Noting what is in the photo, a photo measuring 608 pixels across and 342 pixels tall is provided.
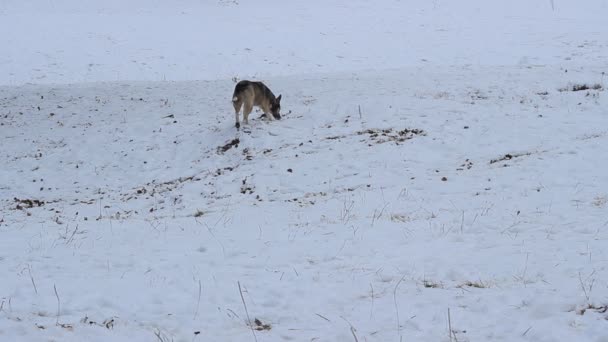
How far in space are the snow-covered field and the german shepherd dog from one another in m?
0.62

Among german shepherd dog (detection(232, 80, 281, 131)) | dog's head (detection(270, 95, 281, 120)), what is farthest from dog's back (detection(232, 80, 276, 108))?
dog's head (detection(270, 95, 281, 120))

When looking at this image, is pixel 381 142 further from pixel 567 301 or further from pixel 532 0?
pixel 532 0

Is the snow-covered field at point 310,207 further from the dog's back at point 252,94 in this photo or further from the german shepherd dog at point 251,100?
the dog's back at point 252,94

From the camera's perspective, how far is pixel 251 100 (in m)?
15.4

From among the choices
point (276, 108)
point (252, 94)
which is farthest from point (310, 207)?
point (276, 108)

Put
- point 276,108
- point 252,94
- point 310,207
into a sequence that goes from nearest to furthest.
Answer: point 310,207
point 252,94
point 276,108

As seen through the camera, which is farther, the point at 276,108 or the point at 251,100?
the point at 276,108

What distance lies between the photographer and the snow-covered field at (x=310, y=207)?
5.38 m

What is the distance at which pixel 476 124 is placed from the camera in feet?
47.7

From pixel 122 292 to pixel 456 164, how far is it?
27.4 feet

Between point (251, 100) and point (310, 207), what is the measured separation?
6.19 metres

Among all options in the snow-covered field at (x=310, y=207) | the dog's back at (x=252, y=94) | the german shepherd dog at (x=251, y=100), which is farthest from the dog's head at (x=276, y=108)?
the snow-covered field at (x=310, y=207)

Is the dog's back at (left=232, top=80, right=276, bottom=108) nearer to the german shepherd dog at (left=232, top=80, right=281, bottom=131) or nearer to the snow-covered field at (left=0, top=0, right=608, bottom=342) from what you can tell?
the german shepherd dog at (left=232, top=80, right=281, bottom=131)

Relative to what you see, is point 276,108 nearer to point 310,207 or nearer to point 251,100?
point 251,100
